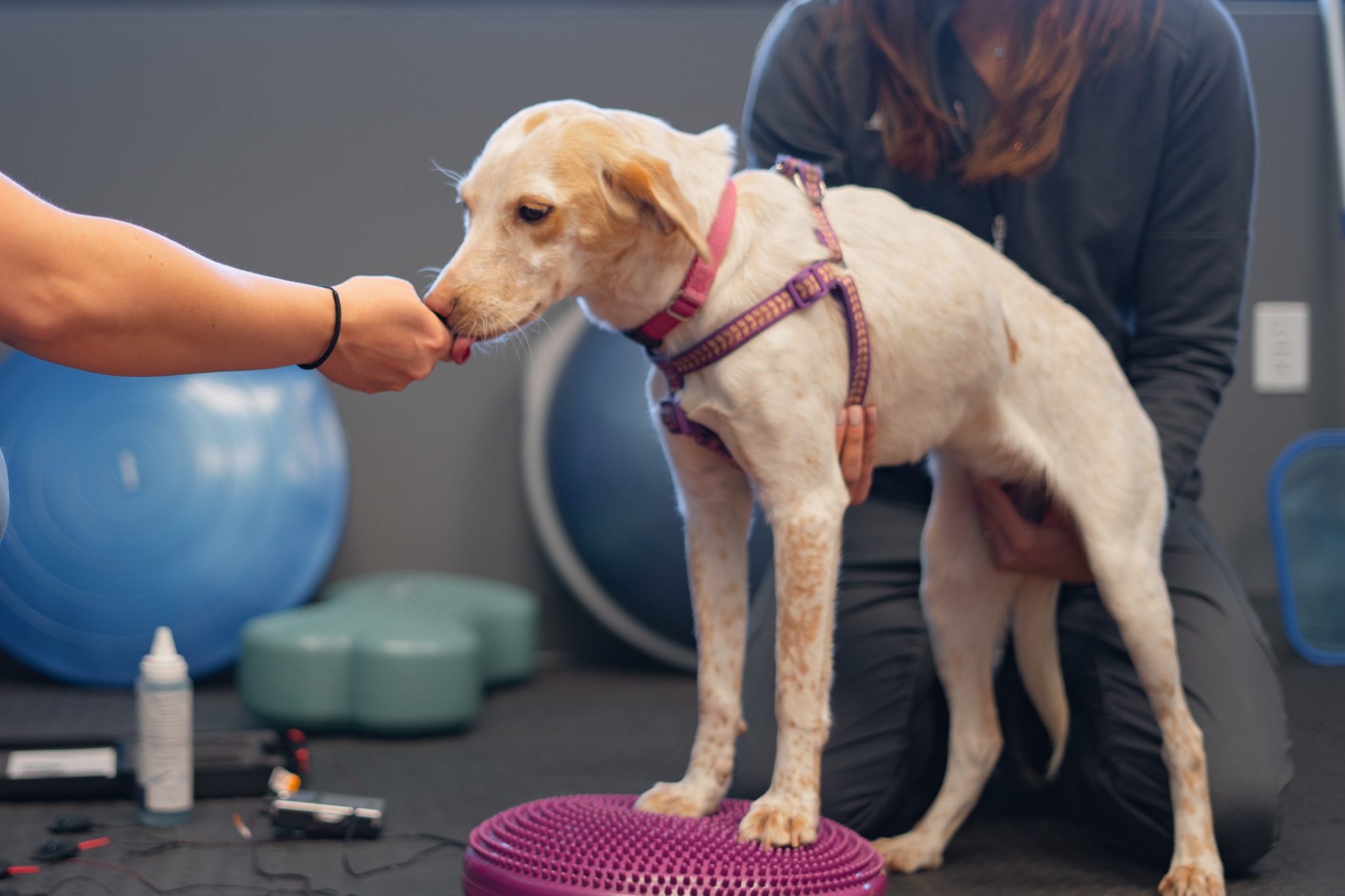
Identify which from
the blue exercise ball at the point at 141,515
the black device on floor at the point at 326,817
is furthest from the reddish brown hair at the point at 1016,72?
the blue exercise ball at the point at 141,515

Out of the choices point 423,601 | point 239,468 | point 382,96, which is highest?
point 382,96

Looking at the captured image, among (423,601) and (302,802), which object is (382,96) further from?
(302,802)

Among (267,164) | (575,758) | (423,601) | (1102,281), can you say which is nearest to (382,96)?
(267,164)

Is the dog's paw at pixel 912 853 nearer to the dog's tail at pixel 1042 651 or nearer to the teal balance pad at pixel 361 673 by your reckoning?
the dog's tail at pixel 1042 651

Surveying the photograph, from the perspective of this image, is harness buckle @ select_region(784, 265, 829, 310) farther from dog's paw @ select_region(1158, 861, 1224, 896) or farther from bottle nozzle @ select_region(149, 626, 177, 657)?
bottle nozzle @ select_region(149, 626, 177, 657)

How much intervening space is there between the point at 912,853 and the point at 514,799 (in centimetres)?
70

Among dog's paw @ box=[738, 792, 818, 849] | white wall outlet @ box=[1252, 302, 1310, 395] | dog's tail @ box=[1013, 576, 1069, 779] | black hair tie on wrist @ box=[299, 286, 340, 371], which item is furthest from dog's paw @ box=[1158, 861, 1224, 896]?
white wall outlet @ box=[1252, 302, 1310, 395]

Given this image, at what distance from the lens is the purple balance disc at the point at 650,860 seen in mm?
1313

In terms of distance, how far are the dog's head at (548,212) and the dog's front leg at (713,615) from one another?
28cm

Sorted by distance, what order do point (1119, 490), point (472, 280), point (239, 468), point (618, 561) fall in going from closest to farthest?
point (472, 280), point (1119, 490), point (239, 468), point (618, 561)

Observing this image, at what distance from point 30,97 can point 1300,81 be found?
10.6 feet

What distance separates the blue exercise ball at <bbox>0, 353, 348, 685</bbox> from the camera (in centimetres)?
266

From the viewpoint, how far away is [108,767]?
209 centimetres

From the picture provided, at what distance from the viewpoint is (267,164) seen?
10.5 feet
